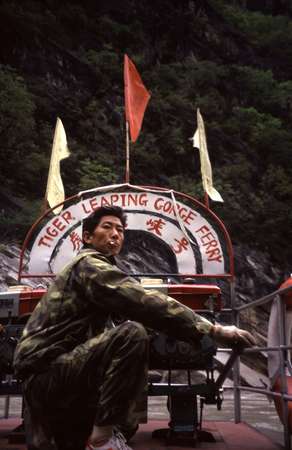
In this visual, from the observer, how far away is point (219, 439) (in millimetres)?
4711

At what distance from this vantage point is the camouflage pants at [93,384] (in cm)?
245

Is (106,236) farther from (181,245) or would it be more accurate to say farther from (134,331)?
(181,245)

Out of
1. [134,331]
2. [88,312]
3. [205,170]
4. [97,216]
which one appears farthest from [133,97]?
[134,331]

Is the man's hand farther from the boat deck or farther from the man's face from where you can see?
the boat deck

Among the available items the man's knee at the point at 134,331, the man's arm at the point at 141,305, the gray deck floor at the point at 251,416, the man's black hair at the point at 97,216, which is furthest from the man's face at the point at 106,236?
the gray deck floor at the point at 251,416

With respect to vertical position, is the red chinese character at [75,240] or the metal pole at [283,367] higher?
the red chinese character at [75,240]

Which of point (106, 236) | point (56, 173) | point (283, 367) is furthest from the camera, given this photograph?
point (56, 173)

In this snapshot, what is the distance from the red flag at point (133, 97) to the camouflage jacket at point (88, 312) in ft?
16.9

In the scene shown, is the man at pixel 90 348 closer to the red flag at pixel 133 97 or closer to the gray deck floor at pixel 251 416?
the gray deck floor at pixel 251 416

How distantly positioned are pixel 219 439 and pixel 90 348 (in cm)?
266

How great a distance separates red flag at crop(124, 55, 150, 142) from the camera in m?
7.58

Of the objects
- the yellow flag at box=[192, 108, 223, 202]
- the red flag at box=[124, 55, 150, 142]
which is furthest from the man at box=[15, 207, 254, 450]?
the red flag at box=[124, 55, 150, 142]

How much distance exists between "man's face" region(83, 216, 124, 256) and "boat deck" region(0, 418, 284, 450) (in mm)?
1979

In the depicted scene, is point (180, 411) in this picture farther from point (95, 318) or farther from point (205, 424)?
point (95, 318)
